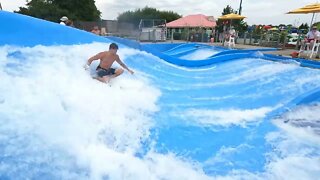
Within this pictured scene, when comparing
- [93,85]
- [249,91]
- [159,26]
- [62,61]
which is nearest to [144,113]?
[93,85]

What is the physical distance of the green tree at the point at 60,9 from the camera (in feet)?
93.4

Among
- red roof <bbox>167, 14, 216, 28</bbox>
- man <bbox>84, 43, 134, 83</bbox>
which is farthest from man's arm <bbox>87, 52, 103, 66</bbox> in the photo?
red roof <bbox>167, 14, 216, 28</bbox>

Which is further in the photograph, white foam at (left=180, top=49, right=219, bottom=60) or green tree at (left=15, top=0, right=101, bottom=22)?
green tree at (left=15, top=0, right=101, bottom=22)

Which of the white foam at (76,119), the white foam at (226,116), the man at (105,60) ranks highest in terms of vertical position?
the man at (105,60)

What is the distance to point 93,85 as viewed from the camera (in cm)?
562

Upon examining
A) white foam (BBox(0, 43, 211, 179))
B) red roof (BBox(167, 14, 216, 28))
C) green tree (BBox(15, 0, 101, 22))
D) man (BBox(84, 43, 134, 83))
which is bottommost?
white foam (BBox(0, 43, 211, 179))

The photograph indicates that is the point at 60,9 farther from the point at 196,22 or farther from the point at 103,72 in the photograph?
the point at 103,72

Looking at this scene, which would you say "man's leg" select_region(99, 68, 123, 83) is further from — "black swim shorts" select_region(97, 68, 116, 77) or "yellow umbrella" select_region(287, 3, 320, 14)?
"yellow umbrella" select_region(287, 3, 320, 14)

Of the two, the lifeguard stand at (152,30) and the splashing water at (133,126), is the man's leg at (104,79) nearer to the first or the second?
the splashing water at (133,126)

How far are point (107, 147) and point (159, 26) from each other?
14.4m

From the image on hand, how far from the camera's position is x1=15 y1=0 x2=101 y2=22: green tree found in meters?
28.5

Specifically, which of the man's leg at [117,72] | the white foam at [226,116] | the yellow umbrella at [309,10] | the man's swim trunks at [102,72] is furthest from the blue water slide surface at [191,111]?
the yellow umbrella at [309,10]

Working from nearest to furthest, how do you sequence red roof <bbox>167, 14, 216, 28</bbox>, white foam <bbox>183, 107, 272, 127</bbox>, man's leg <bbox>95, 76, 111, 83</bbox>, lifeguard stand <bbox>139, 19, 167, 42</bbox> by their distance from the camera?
1. white foam <bbox>183, 107, 272, 127</bbox>
2. man's leg <bbox>95, 76, 111, 83</bbox>
3. lifeguard stand <bbox>139, 19, 167, 42</bbox>
4. red roof <bbox>167, 14, 216, 28</bbox>

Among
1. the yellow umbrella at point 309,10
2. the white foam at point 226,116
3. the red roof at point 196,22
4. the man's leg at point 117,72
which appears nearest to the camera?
the white foam at point 226,116
